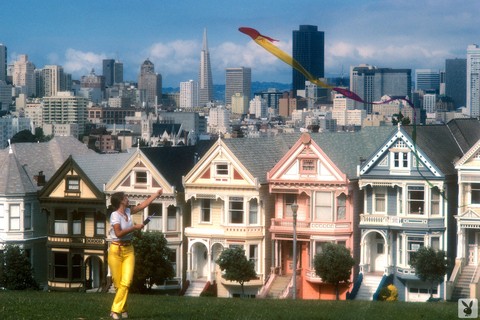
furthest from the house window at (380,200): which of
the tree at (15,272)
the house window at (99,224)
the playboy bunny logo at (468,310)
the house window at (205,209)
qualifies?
the playboy bunny logo at (468,310)

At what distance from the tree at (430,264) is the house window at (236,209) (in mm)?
7019

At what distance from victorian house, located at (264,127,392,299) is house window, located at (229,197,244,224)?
1258 millimetres

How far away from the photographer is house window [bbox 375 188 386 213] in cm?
4447

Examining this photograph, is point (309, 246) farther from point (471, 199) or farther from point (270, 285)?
point (471, 199)

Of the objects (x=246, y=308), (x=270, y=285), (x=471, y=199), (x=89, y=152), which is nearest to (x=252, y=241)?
(x=270, y=285)

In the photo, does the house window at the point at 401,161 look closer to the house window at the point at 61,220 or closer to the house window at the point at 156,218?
the house window at the point at 156,218

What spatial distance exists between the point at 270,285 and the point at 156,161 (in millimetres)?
6827

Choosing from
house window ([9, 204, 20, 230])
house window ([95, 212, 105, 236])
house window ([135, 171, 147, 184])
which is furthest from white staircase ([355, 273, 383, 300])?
house window ([9, 204, 20, 230])

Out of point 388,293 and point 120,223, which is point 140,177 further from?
point 120,223

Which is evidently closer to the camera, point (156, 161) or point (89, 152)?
point (156, 161)

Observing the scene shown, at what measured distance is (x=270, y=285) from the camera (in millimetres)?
45031

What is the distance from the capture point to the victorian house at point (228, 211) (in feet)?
150

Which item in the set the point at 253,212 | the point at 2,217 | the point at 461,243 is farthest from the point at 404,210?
the point at 2,217

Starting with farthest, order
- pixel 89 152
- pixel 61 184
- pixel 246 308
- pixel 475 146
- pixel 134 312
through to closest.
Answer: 1. pixel 89 152
2. pixel 61 184
3. pixel 475 146
4. pixel 246 308
5. pixel 134 312
